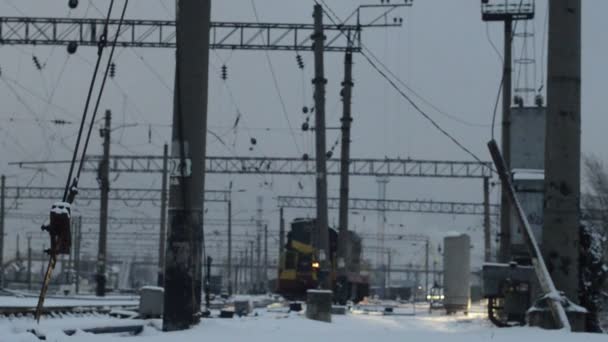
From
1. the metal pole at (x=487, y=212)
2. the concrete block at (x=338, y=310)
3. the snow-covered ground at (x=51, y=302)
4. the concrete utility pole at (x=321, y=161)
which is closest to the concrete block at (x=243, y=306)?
the concrete block at (x=338, y=310)

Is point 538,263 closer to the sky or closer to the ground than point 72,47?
closer to the ground

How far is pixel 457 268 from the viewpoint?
191ft

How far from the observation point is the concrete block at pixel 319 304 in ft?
89.2

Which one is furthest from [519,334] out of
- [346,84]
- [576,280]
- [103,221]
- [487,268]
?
[103,221]

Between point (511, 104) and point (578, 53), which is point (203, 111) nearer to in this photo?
point (578, 53)

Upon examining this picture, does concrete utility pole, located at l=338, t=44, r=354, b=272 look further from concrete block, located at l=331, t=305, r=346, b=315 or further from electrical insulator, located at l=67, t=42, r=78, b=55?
electrical insulator, located at l=67, t=42, r=78, b=55

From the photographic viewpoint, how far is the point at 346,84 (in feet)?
131

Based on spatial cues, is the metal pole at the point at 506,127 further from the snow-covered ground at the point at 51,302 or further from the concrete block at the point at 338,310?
the snow-covered ground at the point at 51,302

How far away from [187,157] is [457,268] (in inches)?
1744

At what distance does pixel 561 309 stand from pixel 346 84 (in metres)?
25.6

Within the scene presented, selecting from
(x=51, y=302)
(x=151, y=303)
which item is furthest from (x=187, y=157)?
(x=51, y=302)

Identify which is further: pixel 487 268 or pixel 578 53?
pixel 487 268

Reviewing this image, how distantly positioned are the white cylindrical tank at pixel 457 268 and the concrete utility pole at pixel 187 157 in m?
42.4

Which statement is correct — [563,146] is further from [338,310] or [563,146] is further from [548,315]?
[338,310]
